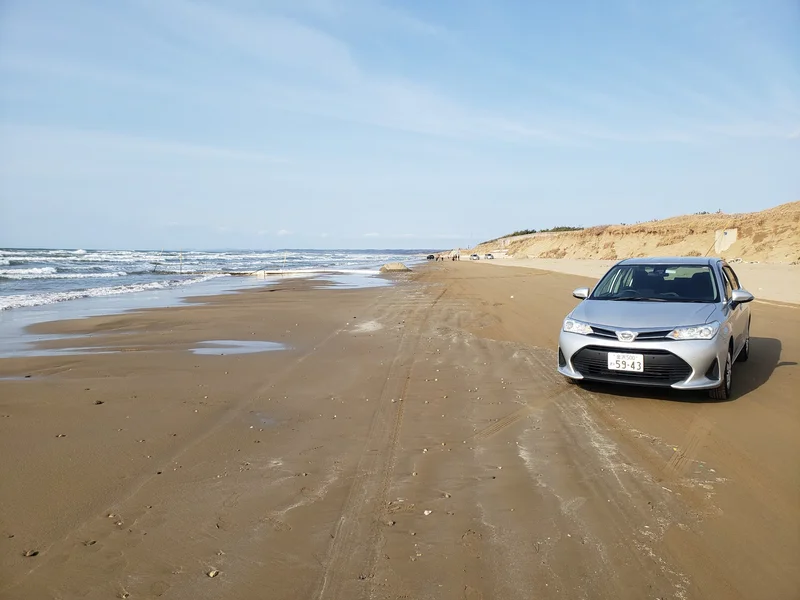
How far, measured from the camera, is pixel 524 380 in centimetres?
655

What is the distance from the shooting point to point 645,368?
5.37 metres

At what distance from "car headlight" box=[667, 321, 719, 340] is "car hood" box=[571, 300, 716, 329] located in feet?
0.18

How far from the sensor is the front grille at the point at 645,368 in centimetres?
531

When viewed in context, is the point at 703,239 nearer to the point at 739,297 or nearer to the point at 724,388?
the point at 739,297

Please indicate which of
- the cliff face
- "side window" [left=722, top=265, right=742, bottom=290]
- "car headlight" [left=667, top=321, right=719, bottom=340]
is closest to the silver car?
"car headlight" [left=667, top=321, right=719, bottom=340]

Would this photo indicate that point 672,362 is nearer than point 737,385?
Yes

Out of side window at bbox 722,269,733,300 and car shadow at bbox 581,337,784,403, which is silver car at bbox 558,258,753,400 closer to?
side window at bbox 722,269,733,300

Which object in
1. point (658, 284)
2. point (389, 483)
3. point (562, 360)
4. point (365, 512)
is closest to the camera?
point (365, 512)

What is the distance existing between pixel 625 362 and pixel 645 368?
193 millimetres

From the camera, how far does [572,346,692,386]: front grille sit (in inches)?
209

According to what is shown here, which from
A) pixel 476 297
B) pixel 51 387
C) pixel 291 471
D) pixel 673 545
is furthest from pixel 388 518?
pixel 476 297

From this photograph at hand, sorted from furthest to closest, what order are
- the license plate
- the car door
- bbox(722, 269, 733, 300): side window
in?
bbox(722, 269, 733, 300): side window, the car door, the license plate

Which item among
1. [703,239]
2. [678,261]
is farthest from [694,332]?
[703,239]

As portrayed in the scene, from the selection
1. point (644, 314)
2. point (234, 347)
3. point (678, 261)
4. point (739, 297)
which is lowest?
point (234, 347)
